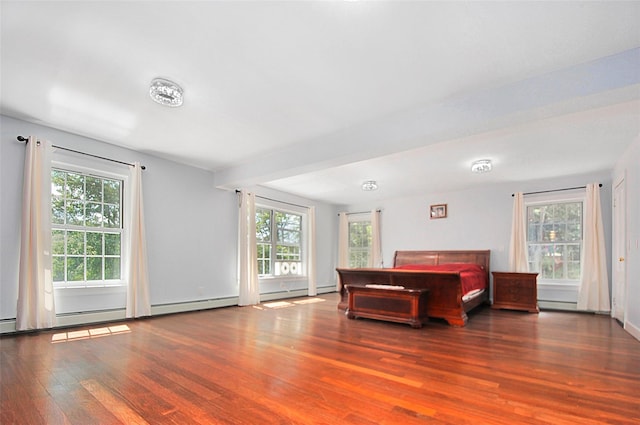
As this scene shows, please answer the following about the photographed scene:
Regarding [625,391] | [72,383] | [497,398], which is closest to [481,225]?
[625,391]

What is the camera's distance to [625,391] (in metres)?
2.28

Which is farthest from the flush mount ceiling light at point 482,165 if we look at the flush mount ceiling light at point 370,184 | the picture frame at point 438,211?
the picture frame at point 438,211

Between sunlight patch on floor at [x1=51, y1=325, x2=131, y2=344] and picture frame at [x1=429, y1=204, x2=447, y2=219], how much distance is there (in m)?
6.20

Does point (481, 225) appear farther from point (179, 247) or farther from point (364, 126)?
point (179, 247)

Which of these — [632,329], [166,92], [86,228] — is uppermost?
[166,92]

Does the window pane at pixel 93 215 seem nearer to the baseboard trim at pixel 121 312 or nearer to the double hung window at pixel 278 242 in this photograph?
the baseboard trim at pixel 121 312

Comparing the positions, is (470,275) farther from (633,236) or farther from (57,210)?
(57,210)

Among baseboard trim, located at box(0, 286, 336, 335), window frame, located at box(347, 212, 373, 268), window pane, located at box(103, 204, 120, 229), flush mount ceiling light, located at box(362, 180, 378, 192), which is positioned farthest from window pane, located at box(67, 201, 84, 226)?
window frame, located at box(347, 212, 373, 268)

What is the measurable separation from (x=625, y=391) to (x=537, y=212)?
194 inches

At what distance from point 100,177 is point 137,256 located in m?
1.21

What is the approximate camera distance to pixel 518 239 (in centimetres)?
641

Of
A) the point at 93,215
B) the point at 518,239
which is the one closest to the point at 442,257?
the point at 518,239

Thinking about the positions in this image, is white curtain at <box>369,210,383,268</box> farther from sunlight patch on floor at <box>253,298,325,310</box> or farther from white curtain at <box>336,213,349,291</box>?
sunlight patch on floor at <box>253,298,325,310</box>

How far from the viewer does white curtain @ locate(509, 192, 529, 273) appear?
20.8ft
